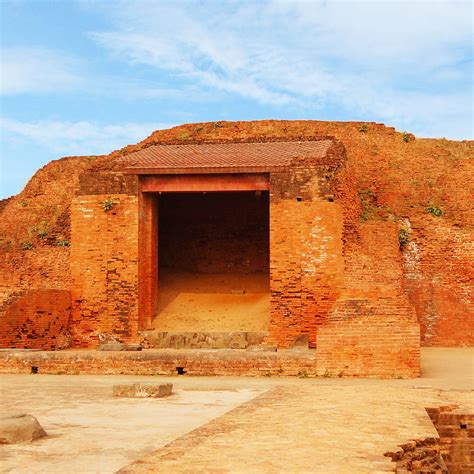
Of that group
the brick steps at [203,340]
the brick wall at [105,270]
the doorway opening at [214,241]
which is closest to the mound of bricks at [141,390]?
the brick steps at [203,340]

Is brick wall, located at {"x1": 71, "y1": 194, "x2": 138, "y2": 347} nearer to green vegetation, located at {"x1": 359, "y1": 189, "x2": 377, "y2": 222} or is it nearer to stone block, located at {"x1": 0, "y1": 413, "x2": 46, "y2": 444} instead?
green vegetation, located at {"x1": 359, "y1": 189, "x2": 377, "y2": 222}

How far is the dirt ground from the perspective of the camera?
526cm

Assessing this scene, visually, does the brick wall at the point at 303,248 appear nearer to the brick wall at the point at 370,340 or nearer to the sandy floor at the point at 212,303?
the sandy floor at the point at 212,303

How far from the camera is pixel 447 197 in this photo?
20.7m

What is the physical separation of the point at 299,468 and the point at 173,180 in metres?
12.4

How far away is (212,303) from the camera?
18328mm

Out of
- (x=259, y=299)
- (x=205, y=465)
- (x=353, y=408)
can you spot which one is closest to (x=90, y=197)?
(x=259, y=299)

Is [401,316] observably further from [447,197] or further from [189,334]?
[447,197]

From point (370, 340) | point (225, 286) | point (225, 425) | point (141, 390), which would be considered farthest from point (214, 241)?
point (225, 425)

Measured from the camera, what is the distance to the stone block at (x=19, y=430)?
6.45 meters

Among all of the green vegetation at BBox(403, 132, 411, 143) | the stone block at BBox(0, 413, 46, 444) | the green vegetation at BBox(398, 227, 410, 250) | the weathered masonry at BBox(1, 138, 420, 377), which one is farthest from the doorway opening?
the stone block at BBox(0, 413, 46, 444)

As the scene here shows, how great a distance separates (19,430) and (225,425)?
1.68 meters

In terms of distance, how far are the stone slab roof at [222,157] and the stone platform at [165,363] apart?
184 inches

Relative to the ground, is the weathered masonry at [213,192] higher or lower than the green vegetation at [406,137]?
lower
